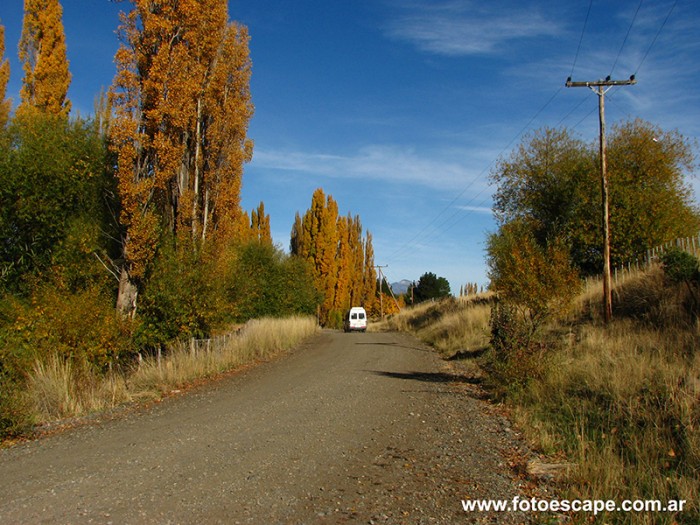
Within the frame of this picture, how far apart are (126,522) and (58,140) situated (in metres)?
13.8

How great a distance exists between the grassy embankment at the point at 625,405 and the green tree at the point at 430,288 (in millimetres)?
62209

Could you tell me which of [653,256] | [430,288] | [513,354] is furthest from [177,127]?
[430,288]

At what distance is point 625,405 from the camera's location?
27.1 feet

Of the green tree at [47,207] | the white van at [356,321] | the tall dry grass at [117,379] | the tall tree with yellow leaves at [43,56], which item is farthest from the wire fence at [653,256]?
→ the white van at [356,321]

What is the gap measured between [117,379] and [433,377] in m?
8.08

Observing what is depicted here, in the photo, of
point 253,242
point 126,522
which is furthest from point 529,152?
point 126,522

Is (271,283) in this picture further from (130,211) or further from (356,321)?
(356,321)

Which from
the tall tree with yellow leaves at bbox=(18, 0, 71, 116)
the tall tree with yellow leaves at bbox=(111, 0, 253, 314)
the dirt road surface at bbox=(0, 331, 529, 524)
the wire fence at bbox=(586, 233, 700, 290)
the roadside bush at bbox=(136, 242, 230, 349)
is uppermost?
the tall tree with yellow leaves at bbox=(18, 0, 71, 116)

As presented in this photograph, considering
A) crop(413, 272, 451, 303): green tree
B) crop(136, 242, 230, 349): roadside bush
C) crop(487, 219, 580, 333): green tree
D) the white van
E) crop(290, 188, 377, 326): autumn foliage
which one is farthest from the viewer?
crop(413, 272, 451, 303): green tree

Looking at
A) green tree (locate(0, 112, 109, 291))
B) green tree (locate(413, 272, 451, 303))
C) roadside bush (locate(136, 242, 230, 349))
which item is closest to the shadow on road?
roadside bush (locate(136, 242, 230, 349))

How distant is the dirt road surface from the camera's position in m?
4.90

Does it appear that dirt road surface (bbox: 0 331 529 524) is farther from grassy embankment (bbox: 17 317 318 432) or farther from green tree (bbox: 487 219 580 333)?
green tree (bbox: 487 219 580 333)

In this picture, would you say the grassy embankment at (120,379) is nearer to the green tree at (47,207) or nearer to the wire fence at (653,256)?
the green tree at (47,207)

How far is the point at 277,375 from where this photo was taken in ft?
47.9
